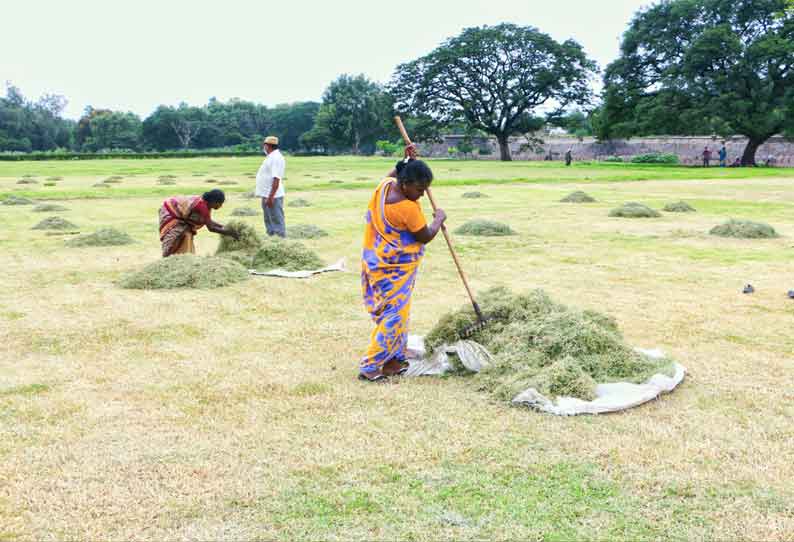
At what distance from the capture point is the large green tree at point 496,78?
62156 mm

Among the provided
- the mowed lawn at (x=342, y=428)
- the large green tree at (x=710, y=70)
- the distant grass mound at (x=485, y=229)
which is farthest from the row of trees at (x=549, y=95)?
the mowed lawn at (x=342, y=428)

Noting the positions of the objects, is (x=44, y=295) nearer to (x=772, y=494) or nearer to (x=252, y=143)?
(x=772, y=494)

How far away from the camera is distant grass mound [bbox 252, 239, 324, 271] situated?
400 inches

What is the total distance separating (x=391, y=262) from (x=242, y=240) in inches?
217

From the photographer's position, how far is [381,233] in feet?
18.0

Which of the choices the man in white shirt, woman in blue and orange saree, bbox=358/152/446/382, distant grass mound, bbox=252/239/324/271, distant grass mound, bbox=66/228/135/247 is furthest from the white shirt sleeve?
woman in blue and orange saree, bbox=358/152/446/382

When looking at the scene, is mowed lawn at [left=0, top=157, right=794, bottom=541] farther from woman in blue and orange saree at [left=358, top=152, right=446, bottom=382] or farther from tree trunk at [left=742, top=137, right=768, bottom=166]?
tree trunk at [left=742, top=137, right=768, bottom=166]

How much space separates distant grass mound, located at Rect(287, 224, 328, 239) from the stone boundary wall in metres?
43.5

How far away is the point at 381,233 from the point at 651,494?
107 inches

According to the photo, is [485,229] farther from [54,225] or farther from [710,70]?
[710,70]

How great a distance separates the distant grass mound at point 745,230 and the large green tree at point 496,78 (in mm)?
50214

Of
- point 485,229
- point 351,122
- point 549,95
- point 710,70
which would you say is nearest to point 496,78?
point 549,95

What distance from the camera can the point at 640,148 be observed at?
61.8m

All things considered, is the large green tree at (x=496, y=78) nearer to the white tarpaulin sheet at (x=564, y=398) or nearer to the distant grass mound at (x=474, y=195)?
the distant grass mound at (x=474, y=195)
